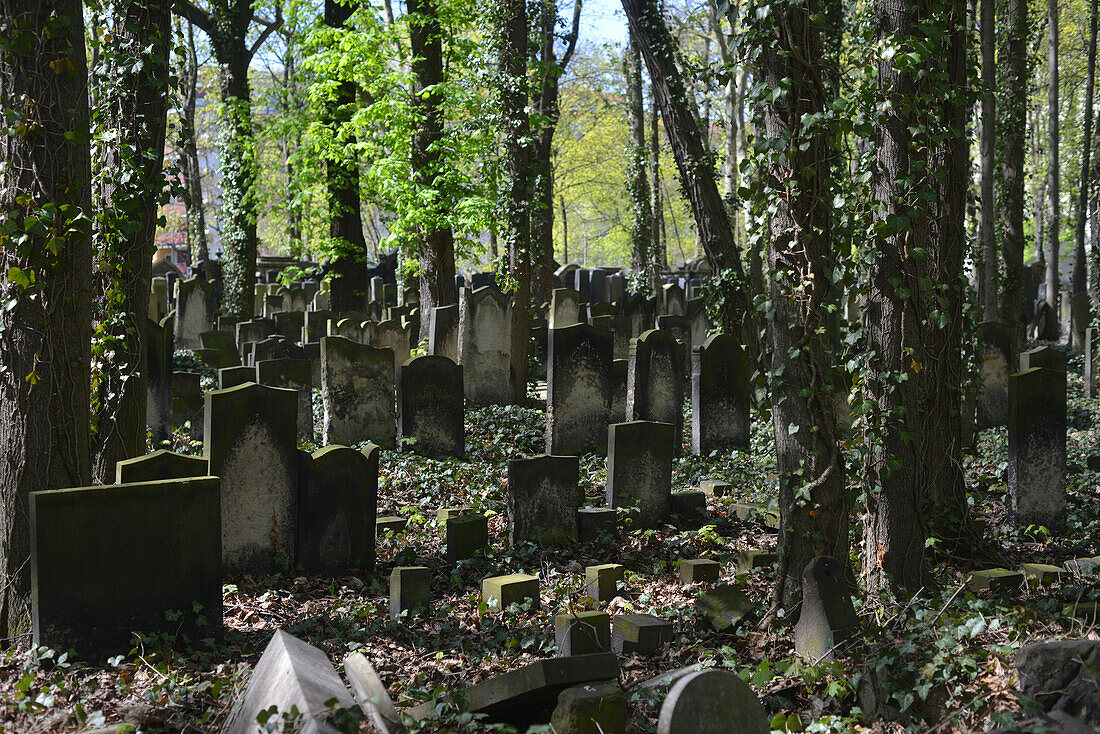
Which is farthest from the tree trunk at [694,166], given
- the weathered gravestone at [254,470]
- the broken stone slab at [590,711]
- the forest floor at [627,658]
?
the broken stone slab at [590,711]

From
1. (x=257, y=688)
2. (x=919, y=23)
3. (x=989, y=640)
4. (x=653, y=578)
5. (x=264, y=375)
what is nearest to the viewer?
(x=257, y=688)

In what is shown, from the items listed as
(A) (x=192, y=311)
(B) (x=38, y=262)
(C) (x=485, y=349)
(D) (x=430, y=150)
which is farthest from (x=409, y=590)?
(A) (x=192, y=311)

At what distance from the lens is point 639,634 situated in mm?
4703

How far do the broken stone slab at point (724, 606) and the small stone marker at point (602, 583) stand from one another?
595 mm

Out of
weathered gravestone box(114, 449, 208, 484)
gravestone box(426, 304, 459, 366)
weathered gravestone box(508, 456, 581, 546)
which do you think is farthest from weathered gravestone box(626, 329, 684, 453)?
weathered gravestone box(114, 449, 208, 484)

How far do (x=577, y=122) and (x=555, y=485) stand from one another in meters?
33.2

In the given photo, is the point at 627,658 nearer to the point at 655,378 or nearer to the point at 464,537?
the point at 464,537

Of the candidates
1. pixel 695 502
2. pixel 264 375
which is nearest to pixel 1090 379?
pixel 695 502

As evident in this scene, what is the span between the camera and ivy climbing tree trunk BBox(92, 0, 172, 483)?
19.9 ft

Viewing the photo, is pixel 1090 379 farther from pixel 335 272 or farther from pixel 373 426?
pixel 335 272

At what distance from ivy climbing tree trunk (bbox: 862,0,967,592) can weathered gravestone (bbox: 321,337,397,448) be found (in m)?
5.21

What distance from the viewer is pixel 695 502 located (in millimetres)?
7301

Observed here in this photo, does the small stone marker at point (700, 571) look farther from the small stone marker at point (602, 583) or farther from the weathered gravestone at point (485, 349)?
the weathered gravestone at point (485, 349)

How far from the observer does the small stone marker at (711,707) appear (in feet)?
10.4
